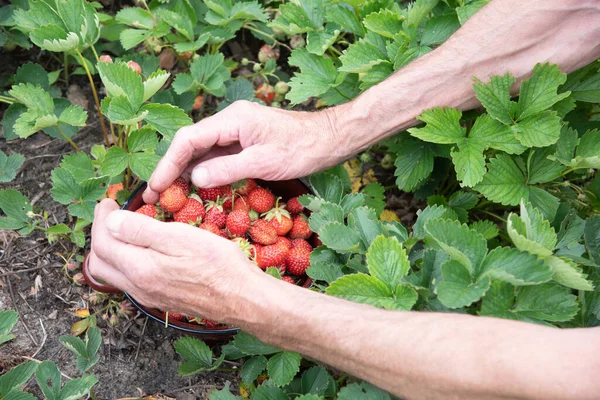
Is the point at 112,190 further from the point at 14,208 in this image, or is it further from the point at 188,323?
the point at 188,323

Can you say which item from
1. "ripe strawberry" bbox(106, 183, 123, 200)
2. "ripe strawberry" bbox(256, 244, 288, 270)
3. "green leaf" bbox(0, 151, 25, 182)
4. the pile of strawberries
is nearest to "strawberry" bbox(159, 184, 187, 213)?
the pile of strawberries

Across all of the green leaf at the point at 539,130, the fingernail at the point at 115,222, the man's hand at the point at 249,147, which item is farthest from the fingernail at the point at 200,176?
the green leaf at the point at 539,130

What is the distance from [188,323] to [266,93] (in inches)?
39.7

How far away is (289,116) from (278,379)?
675 millimetres

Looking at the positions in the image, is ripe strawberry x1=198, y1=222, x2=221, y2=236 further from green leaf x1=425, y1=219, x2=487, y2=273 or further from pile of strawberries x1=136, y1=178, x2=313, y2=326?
green leaf x1=425, y1=219, x2=487, y2=273

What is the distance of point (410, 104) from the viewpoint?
5.42ft

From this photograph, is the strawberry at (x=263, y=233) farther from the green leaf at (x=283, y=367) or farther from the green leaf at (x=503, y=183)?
the green leaf at (x=503, y=183)

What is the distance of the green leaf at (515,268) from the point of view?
1140 mm

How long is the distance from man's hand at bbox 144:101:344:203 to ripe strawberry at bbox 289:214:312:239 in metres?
0.16

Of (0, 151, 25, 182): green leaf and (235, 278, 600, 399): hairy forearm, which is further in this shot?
(0, 151, 25, 182): green leaf

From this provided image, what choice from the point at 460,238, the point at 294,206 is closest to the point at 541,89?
the point at 460,238

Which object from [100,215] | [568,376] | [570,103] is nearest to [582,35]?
[570,103]

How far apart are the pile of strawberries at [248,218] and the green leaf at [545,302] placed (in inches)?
23.2

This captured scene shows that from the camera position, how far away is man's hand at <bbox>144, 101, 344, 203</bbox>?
1.52m
